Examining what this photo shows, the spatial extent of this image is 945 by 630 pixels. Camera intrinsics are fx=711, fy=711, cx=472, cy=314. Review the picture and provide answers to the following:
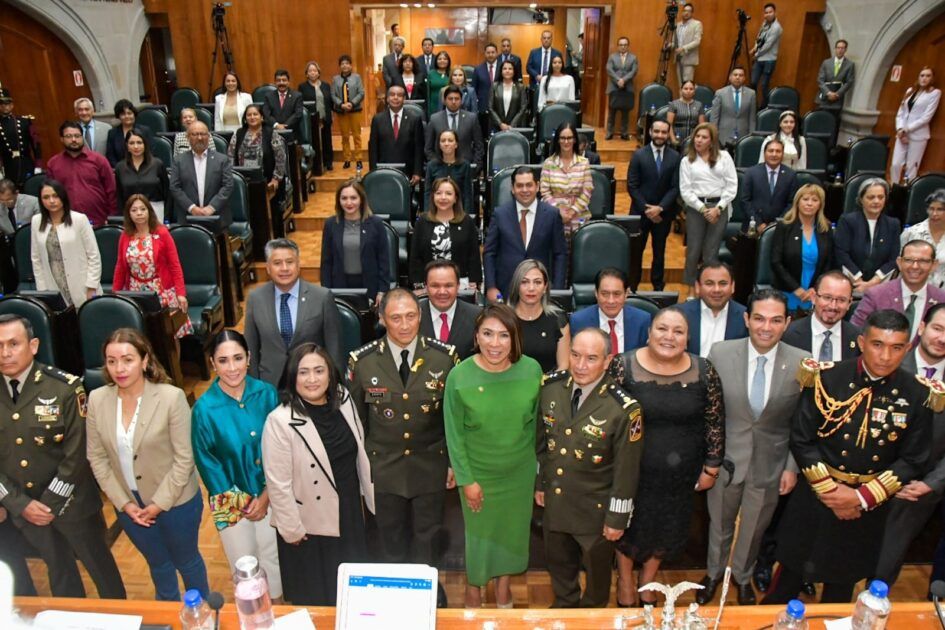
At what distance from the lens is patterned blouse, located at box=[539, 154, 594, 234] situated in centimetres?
510

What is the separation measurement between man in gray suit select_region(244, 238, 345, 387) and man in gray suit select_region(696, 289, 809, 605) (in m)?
1.83

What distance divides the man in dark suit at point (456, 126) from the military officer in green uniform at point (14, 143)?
399cm

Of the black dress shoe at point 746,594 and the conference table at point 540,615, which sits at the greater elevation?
the conference table at point 540,615

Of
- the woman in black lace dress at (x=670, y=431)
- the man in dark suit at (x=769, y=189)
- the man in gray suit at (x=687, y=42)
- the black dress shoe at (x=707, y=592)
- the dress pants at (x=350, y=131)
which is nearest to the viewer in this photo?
the woman in black lace dress at (x=670, y=431)

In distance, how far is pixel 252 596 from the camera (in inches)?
77.1

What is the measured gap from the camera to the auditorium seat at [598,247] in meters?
4.81

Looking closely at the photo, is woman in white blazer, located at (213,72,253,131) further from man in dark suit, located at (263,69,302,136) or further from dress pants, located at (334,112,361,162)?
dress pants, located at (334,112,361,162)

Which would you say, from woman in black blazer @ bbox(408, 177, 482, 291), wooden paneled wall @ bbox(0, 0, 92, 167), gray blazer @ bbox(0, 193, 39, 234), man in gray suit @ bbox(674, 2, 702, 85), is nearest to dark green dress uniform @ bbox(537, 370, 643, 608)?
woman in black blazer @ bbox(408, 177, 482, 291)

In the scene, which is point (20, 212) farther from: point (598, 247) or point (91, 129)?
point (598, 247)

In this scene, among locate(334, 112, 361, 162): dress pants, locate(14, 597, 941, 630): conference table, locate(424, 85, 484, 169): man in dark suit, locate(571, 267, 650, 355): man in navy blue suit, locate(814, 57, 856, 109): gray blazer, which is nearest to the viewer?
locate(14, 597, 941, 630): conference table

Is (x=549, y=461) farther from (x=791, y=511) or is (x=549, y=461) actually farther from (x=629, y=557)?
(x=791, y=511)

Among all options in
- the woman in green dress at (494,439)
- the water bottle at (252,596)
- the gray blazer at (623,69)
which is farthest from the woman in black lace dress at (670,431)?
the gray blazer at (623,69)

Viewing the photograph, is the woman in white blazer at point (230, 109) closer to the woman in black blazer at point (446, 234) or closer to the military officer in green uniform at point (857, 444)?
the woman in black blazer at point (446, 234)

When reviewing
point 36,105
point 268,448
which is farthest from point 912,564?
point 36,105
